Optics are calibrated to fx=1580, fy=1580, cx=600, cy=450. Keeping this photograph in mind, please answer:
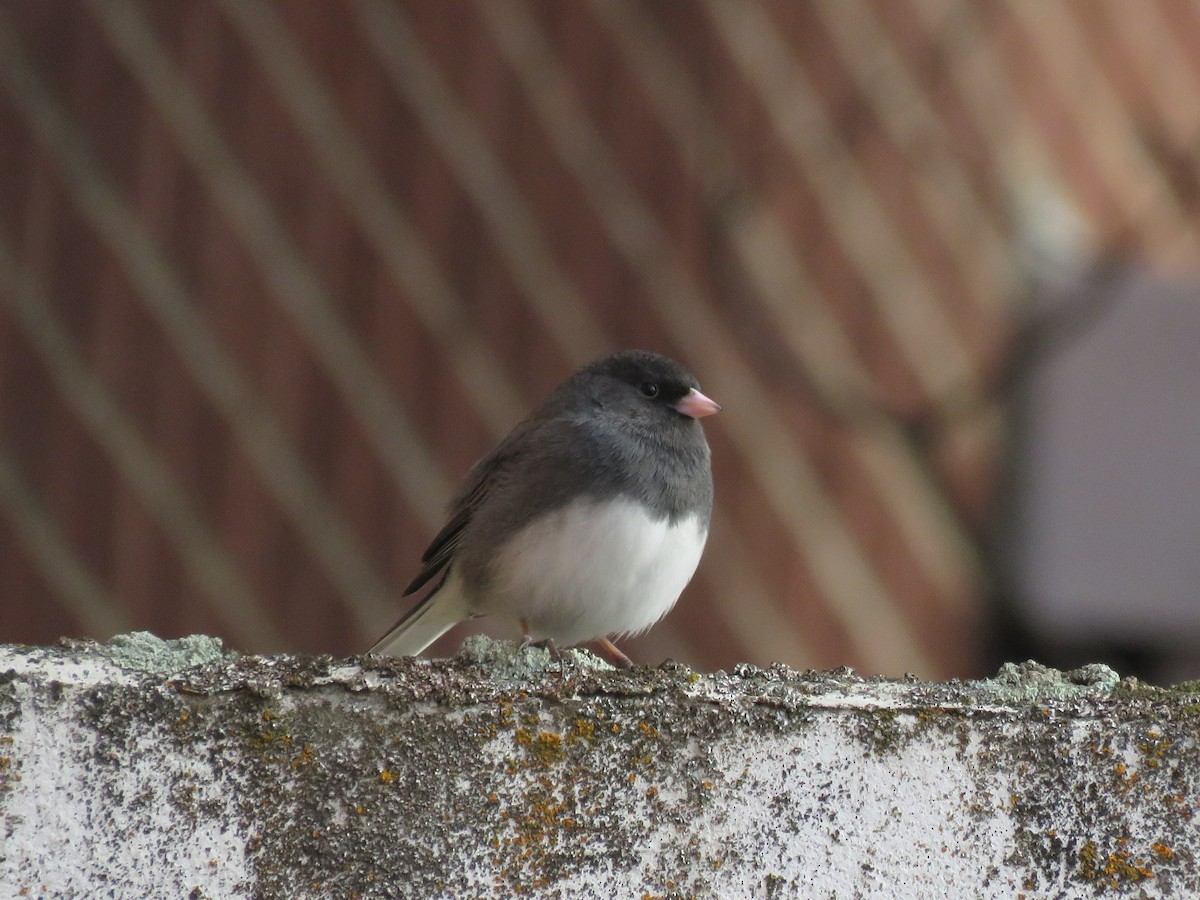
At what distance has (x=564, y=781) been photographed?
1102mm

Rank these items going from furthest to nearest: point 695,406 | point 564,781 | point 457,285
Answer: point 457,285 < point 695,406 < point 564,781

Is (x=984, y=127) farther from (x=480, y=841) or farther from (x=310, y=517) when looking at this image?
(x=480, y=841)

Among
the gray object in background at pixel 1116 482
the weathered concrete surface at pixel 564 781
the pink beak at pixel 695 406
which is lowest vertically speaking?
the weathered concrete surface at pixel 564 781

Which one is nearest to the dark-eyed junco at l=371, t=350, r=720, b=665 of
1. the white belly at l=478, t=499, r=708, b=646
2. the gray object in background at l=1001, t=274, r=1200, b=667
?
the white belly at l=478, t=499, r=708, b=646

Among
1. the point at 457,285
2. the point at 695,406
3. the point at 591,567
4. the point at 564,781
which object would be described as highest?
the point at 457,285

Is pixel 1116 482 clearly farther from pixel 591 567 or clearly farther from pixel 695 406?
pixel 591 567

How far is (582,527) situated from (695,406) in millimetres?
342

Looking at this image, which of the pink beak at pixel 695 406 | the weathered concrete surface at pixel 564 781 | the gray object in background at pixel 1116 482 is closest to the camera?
the weathered concrete surface at pixel 564 781

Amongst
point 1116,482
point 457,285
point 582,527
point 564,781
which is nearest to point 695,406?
point 582,527

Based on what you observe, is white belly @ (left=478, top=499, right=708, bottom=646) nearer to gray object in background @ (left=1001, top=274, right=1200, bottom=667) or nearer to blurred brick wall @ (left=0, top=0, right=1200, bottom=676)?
blurred brick wall @ (left=0, top=0, right=1200, bottom=676)

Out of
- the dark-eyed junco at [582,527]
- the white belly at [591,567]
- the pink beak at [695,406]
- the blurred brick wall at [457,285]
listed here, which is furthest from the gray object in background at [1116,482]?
the white belly at [591,567]

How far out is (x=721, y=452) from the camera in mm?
4086

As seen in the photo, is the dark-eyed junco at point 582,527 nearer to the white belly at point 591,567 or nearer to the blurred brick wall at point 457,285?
the white belly at point 591,567

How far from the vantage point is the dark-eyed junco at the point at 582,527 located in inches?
82.8
